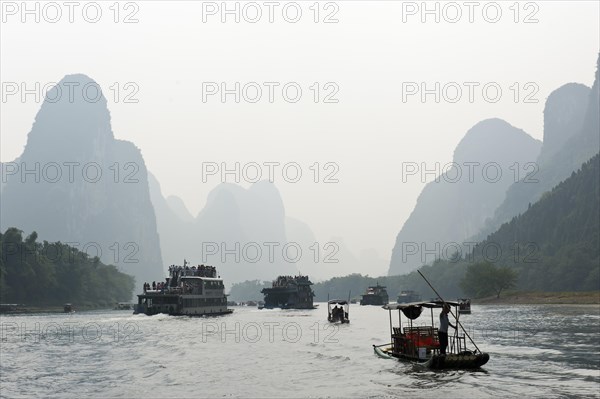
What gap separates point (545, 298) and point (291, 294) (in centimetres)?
7092

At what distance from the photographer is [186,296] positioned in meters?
124

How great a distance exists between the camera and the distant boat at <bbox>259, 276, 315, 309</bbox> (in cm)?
18788

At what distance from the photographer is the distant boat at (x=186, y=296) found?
124 m

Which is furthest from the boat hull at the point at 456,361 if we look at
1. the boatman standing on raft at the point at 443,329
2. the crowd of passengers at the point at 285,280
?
the crowd of passengers at the point at 285,280

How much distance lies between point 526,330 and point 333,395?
45.9m

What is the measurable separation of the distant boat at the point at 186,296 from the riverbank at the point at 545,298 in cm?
8096

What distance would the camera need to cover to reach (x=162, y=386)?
123ft

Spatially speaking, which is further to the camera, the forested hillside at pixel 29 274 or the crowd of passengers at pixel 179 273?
the forested hillside at pixel 29 274

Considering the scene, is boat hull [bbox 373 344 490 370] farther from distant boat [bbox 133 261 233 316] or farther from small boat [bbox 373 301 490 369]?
distant boat [bbox 133 261 233 316]

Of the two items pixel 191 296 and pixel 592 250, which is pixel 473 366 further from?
pixel 592 250

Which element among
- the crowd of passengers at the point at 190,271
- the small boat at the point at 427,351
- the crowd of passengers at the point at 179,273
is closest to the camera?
the small boat at the point at 427,351

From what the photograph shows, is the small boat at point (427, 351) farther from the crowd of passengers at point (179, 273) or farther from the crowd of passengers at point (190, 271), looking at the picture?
the crowd of passengers at point (190, 271)

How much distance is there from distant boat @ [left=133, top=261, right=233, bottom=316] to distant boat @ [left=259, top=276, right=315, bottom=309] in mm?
44734

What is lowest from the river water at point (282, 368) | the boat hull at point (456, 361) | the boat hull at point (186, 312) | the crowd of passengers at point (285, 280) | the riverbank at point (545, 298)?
the river water at point (282, 368)
